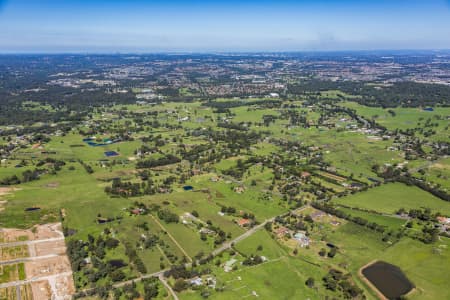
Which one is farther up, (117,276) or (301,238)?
(117,276)

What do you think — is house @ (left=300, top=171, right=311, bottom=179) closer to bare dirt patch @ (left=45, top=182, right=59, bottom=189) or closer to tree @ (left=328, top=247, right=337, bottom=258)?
tree @ (left=328, top=247, right=337, bottom=258)

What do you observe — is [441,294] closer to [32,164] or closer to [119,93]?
[32,164]

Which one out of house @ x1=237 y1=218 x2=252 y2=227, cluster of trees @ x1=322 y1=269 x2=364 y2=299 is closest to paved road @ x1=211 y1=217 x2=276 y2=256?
house @ x1=237 y1=218 x2=252 y2=227

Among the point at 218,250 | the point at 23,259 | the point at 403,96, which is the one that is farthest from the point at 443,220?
the point at 403,96

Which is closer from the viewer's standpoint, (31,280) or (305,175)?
(31,280)

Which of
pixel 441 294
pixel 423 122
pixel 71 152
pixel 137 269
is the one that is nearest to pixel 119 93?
pixel 71 152

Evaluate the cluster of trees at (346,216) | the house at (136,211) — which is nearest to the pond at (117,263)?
the house at (136,211)

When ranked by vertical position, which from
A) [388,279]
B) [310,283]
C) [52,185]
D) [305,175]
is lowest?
[388,279]

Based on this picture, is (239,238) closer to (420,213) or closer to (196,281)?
(196,281)
